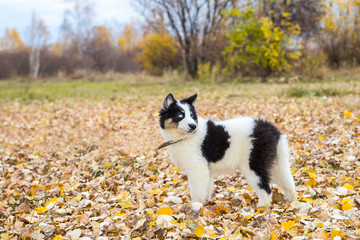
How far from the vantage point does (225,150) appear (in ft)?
11.5

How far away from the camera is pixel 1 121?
1073 cm

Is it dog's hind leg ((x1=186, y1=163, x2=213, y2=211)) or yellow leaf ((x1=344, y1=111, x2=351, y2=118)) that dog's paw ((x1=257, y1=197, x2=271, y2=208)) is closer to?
dog's hind leg ((x1=186, y1=163, x2=213, y2=211))

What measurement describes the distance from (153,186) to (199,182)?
51.8 inches

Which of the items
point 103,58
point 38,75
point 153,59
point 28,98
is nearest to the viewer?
point 28,98

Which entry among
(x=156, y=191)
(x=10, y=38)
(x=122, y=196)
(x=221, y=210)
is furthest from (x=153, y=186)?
(x=10, y=38)

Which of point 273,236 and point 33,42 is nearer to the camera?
point 273,236

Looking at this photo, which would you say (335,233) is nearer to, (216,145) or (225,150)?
(225,150)

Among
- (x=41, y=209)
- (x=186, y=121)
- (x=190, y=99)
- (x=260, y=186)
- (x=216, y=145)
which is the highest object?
(x=190, y=99)

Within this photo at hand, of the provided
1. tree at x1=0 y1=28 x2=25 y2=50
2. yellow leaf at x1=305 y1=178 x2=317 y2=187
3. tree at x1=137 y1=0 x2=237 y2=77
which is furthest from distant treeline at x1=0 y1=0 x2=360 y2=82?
tree at x1=0 y1=28 x2=25 y2=50

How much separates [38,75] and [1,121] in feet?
63.5

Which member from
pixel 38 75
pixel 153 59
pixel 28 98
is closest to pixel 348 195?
pixel 28 98

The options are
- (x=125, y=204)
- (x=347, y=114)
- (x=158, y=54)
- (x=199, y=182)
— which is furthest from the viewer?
(x=158, y=54)

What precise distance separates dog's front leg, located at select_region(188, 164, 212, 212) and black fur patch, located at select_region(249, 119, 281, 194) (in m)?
0.49

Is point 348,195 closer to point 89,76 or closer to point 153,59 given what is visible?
point 153,59
